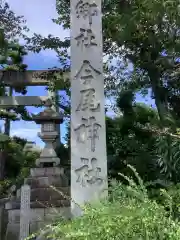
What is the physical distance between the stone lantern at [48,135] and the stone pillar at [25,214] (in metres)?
1.29

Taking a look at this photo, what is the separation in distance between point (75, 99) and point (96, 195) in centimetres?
120

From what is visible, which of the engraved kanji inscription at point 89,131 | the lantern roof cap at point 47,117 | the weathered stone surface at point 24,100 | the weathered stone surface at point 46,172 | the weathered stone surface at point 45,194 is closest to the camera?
the engraved kanji inscription at point 89,131

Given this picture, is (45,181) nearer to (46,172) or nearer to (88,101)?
(46,172)

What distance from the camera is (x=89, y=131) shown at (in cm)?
391

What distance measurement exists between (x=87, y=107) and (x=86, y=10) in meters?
1.34

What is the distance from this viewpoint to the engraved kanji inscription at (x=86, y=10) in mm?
4262

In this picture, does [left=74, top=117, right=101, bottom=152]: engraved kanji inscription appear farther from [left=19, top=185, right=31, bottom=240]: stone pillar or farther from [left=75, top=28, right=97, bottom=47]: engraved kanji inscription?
[left=19, top=185, right=31, bottom=240]: stone pillar

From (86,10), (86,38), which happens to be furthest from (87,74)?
(86,10)

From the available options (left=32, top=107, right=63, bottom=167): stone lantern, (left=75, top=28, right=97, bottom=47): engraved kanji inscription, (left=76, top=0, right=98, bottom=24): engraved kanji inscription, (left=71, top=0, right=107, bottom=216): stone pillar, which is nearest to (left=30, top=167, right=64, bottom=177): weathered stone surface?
(left=32, top=107, right=63, bottom=167): stone lantern

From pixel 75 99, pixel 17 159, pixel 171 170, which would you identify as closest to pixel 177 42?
pixel 171 170

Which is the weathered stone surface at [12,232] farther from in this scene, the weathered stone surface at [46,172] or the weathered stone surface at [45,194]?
the weathered stone surface at [46,172]

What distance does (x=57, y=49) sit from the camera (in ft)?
25.9

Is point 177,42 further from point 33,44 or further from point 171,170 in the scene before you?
point 33,44

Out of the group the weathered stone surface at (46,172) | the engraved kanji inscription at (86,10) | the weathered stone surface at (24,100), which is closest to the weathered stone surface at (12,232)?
the weathered stone surface at (46,172)
